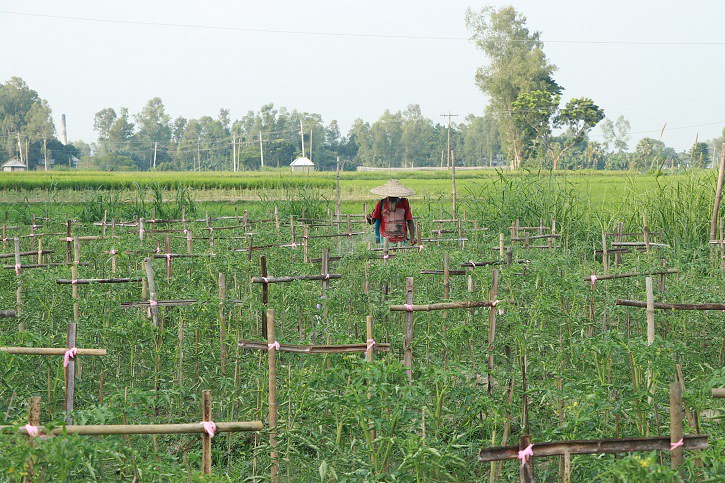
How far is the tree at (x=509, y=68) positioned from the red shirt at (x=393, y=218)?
138ft

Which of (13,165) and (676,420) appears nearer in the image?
(676,420)

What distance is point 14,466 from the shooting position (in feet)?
9.00

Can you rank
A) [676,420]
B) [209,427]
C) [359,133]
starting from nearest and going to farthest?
[676,420]
[209,427]
[359,133]

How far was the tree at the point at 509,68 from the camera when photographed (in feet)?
169

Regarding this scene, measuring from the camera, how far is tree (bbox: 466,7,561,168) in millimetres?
51375

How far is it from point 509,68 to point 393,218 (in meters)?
44.6

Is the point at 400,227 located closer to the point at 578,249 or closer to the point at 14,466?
the point at 578,249

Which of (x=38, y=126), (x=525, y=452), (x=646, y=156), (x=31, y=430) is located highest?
(x=38, y=126)

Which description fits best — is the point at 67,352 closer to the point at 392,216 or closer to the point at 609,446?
the point at 609,446

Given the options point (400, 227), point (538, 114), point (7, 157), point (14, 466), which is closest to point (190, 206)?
point (400, 227)

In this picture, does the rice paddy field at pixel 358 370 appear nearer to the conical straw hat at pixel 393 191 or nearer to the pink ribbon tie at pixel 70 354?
the pink ribbon tie at pixel 70 354

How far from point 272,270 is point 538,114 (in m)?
42.9

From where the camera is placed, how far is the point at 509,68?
52094 mm

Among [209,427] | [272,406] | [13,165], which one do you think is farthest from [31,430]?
[13,165]
